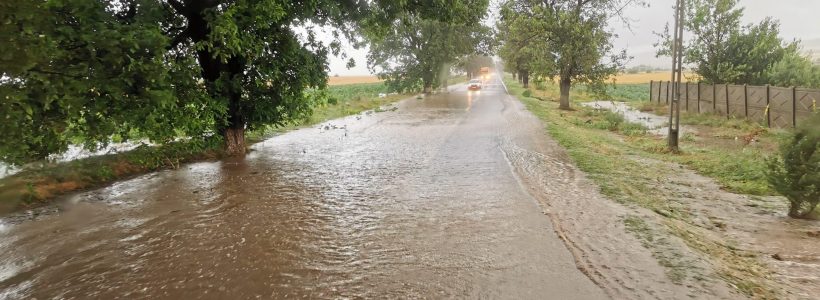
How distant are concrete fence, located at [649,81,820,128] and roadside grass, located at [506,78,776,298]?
147 cm

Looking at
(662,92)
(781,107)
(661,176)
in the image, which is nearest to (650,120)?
(781,107)

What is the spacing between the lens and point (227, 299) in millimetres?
4477

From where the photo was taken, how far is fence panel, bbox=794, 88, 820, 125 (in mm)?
15538

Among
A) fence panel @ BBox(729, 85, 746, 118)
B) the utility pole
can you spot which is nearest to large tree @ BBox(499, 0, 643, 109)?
fence panel @ BBox(729, 85, 746, 118)

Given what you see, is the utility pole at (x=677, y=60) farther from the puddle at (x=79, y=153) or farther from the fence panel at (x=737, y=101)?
the puddle at (x=79, y=153)

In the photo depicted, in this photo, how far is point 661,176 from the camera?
31.0 feet

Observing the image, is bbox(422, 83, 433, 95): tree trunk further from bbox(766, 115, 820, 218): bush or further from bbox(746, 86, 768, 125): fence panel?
bbox(766, 115, 820, 218): bush

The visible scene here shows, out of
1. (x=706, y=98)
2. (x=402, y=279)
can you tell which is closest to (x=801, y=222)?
(x=402, y=279)

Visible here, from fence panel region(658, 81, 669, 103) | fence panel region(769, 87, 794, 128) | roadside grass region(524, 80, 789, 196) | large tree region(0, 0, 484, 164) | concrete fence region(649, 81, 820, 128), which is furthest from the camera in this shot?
fence panel region(658, 81, 669, 103)

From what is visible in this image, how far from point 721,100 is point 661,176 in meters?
16.0

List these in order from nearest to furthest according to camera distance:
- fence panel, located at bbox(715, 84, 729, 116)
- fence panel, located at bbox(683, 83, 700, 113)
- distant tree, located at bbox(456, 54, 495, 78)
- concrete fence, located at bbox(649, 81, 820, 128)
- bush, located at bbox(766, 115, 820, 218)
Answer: bush, located at bbox(766, 115, 820, 218)
concrete fence, located at bbox(649, 81, 820, 128)
fence panel, located at bbox(715, 84, 729, 116)
fence panel, located at bbox(683, 83, 700, 113)
distant tree, located at bbox(456, 54, 495, 78)

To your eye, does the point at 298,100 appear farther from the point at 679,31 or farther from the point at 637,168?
the point at 679,31

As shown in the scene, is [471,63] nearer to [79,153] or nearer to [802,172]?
[79,153]

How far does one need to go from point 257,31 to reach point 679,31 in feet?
37.2
